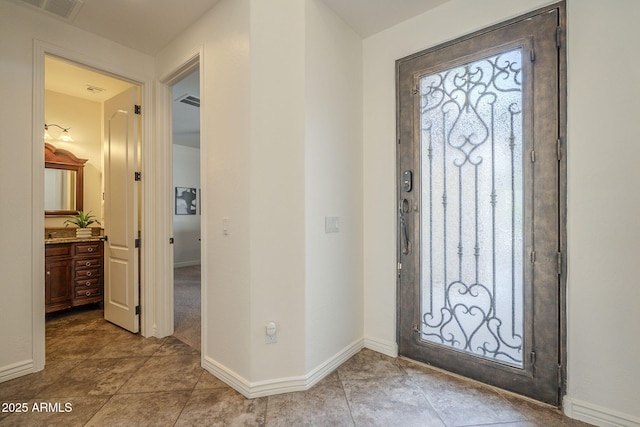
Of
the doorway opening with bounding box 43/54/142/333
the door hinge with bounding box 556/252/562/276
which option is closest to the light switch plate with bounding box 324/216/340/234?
the door hinge with bounding box 556/252/562/276

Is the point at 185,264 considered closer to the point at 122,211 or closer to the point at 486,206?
the point at 122,211

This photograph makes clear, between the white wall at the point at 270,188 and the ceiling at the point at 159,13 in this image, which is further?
the ceiling at the point at 159,13

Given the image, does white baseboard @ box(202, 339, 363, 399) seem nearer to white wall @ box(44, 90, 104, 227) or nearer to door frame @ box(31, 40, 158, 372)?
door frame @ box(31, 40, 158, 372)

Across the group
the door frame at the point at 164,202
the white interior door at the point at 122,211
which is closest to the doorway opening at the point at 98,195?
the white interior door at the point at 122,211

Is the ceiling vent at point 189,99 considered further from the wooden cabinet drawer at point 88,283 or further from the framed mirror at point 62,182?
the wooden cabinet drawer at point 88,283

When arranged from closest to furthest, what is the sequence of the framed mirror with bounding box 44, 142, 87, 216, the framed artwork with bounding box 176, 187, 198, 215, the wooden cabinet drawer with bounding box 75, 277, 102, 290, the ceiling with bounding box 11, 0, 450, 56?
the ceiling with bounding box 11, 0, 450, 56 → the wooden cabinet drawer with bounding box 75, 277, 102, 290 → the framed mirror with bounding box 44, 142, 87, 216 → the framed artwork with bounding box 176, 187, 198, 215

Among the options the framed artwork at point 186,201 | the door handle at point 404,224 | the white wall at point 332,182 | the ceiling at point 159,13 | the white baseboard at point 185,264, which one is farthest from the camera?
the framed artwork at point 186,201

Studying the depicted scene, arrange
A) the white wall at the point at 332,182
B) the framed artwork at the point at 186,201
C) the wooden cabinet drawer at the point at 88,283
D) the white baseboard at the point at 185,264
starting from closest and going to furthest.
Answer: the white wall at the point at 332,182 < the wooden cabinet drawer at the point at 88,283 < the white baseboard at the point at 185,264 < the framed artwork at the point at 186,201

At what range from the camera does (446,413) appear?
172cm

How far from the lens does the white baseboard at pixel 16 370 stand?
207cm

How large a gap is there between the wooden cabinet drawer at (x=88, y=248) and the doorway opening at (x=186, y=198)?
3.93 ft

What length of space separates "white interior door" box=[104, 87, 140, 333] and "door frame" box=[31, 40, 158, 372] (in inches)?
3.7

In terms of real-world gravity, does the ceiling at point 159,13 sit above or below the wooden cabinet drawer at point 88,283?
above

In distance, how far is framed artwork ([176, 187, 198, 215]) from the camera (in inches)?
265
